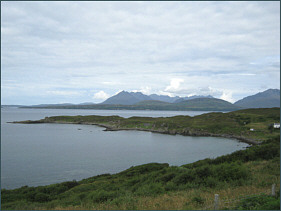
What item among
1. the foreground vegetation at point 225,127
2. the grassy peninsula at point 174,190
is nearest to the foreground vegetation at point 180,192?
the grassy peninsula at point 174,190

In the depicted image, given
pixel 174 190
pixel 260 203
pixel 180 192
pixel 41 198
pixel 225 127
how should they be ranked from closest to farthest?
pixel 260 203 < pixel 180 192 < pixel 174 190 < pixel 41 198 < pixel 225 127

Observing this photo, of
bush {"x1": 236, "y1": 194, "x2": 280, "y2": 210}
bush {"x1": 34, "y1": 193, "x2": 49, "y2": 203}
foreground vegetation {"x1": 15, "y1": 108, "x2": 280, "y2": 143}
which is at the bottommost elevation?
bush {"x1": 34, "y1": 193, "x2": 49, "y2": 203}

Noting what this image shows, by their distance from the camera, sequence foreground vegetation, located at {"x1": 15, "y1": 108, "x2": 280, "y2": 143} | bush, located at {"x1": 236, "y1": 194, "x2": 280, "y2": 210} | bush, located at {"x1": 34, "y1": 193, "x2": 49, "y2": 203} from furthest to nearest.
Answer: foreground vegetation, located at {"x1": 15, "y1": 108, "x2": 280, "y2": 143}, bush, located at {"x1": 34, "y1": 193, "x2": 49, "y2": 203}, bush, located at {"x1": 236, "y1": 194, "x2": 280, "y2": 210}

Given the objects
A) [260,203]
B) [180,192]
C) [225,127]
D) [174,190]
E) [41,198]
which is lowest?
[41,198]

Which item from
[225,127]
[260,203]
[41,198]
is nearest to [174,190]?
[260,203]

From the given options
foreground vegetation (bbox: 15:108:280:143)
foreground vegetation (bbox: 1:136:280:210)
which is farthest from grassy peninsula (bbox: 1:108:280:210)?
foreground vegetation (bbox: 15:108:280:143)

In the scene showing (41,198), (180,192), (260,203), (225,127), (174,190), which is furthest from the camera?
(225,127)

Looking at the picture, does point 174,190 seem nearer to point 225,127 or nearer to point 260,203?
point 260,203

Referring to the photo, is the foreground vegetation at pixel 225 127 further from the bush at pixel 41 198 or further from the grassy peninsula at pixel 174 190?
the bush at pixel 41 198

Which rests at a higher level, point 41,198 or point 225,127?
point 225,127

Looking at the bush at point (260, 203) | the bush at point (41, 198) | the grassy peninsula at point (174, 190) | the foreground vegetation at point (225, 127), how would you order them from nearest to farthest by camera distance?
1. the bush at point (260, 203)
2. the grassy peninsula at point (174, 190)
3. the bush at point (41, 198)
4. the foreground vegetation at point (225, 127)

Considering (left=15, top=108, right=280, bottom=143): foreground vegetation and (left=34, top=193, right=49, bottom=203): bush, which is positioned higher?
(left=15, top=108, right=280, bottom=143): foreground vegetation

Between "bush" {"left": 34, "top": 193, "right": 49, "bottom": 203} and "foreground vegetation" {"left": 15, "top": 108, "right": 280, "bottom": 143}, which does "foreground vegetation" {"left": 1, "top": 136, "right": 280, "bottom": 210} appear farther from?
"foreground vegetation" {"left": 15, "top": 108, "right": 280, "bottom": 143}

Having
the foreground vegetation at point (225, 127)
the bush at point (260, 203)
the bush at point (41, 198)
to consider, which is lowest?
the bush at point (41, 198)
